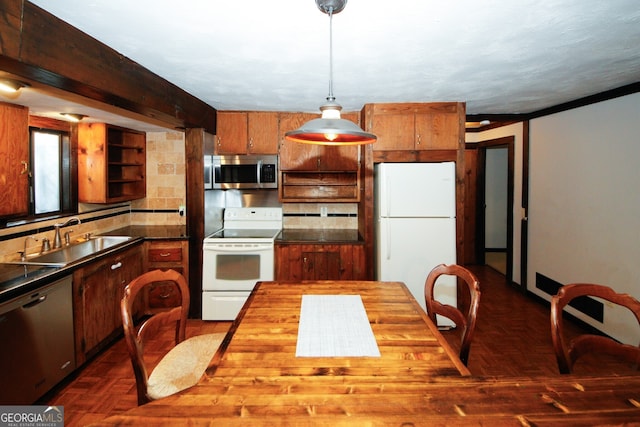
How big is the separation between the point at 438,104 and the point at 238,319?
2740 mm

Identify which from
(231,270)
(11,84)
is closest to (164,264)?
(231,270)

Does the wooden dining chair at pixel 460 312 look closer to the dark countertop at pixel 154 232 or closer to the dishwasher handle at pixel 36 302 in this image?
the dishwasher handle at pixel 36 302

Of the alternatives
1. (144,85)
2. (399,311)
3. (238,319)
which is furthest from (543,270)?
(144,85)

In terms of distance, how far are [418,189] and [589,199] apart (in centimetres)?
165

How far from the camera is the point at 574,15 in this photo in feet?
5.31

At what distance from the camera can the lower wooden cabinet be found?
353 cm

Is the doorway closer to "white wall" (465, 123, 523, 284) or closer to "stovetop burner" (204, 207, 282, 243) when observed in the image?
"white wall" (465, 123, 523, 284)

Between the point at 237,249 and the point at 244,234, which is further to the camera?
the point at 244,234

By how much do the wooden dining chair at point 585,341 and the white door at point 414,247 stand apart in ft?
5.51

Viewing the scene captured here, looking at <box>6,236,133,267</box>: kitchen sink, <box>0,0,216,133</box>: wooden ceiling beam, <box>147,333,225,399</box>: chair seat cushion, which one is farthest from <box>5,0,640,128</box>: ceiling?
<box>147,333,225,399</box>: chair seat cushion

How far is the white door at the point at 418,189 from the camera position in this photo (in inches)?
127

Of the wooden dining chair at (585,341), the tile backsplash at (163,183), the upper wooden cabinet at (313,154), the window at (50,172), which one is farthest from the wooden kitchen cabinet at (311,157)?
the wooden dining chair at (585,341)

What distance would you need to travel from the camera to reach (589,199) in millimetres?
3330

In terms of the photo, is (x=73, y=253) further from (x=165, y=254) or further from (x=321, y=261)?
(x=321, y=261)
